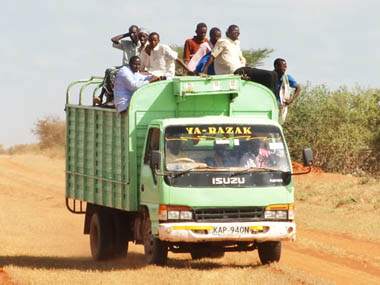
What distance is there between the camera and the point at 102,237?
13734 mm

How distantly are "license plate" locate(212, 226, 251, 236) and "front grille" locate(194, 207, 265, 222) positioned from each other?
0.37ft

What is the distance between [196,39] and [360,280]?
18.1ft

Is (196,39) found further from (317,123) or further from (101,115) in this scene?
(317,123)

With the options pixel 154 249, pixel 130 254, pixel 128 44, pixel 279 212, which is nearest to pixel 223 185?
pixel 279 212

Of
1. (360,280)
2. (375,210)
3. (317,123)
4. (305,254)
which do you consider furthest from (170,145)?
(317,123)

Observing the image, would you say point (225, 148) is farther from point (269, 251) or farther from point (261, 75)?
point (261, 75)

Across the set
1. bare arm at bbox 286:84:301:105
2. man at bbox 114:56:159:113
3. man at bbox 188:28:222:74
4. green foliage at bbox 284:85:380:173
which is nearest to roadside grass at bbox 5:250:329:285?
man at bbox 114:56:159:113

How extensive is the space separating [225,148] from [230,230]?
1.10 meters

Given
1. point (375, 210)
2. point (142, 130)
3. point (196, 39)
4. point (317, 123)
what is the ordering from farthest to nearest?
1. point (317, 123)
2. point (375, 210)
3. point (196, 39)
4. point (142, 130)

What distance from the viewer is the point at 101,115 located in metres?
13.5

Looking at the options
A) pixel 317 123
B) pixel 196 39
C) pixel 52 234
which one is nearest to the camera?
→ pixel 196 39

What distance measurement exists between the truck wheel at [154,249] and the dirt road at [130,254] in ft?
0.70

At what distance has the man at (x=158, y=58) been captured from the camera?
14383 millimetres

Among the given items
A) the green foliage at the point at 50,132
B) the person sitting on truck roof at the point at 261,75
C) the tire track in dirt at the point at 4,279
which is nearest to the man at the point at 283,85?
the person sitting on truck roof at the point at 261,75
